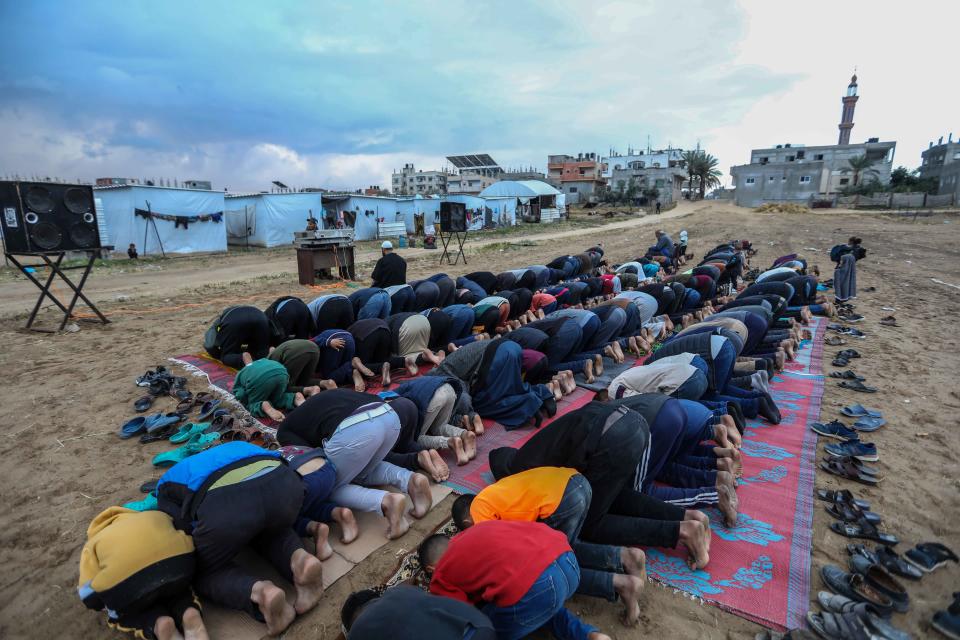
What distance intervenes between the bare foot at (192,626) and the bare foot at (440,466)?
1.49m

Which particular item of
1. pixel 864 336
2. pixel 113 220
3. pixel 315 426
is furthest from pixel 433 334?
pixel 113 220

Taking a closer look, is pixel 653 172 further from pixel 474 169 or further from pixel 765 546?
pixel 765 546

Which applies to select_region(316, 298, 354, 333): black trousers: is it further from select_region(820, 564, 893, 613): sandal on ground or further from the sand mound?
the sand mound

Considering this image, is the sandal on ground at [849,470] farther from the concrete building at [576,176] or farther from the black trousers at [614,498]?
the concrete building at [576,176]

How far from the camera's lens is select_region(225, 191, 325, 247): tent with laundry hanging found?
62.9 feet

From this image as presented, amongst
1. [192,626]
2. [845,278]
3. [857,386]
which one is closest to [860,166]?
[845,278]

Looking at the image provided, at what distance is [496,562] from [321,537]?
3.47 ft

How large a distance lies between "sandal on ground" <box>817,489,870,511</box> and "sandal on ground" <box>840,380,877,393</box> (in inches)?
81.8

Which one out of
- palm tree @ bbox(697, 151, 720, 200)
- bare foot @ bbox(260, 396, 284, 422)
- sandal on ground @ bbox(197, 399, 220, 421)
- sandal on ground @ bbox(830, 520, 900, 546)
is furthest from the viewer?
palm tree @ bbox(697, 151, 720, 200)

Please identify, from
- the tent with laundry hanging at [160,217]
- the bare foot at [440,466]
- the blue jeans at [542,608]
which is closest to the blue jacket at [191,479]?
the bare foot at [440,466]

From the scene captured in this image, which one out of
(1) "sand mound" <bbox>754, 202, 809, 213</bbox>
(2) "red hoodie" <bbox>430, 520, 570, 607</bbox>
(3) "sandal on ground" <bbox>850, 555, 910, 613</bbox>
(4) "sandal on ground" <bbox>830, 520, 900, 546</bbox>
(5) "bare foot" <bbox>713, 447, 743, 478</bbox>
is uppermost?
(1) "sand mound" <bbox>754, 202, 809, 213</bbox>

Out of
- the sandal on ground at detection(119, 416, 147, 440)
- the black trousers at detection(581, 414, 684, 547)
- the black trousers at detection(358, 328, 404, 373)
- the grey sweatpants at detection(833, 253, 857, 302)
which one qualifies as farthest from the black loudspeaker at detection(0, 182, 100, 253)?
the grey sweatpants at detection(833, 253, 857, 302)

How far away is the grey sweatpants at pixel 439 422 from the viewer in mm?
3332

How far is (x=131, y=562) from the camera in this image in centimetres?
181
